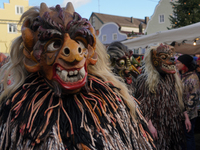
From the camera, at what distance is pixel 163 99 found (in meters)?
2.84

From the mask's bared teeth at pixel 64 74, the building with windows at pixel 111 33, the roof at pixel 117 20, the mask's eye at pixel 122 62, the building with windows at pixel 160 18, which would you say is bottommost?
the mask's bared teeth at pixel 64 74

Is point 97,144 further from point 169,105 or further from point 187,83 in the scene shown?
point 187,83

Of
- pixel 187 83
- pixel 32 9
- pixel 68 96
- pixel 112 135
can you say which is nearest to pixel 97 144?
pixel 112 135

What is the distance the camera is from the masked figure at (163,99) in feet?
9.23

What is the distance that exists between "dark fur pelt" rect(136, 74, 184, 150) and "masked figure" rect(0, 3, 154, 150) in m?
1.59

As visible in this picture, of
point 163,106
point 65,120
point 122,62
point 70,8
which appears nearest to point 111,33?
point 122,62

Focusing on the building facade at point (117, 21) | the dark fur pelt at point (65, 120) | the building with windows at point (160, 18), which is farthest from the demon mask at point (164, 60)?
the building facade at point (117, 21)

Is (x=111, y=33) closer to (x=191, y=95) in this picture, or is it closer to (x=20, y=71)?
(x=191, y=95)

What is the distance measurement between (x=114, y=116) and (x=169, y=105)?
6.05ft

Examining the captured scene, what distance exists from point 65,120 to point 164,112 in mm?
2072

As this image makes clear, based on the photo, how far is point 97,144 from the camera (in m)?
1.14

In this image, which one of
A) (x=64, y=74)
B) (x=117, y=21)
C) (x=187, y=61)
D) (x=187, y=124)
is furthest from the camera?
(x=117, y=21)

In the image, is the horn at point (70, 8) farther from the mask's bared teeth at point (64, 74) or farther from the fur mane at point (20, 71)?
the mask's bared teeth at point (64, 74)

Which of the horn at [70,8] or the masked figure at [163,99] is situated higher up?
the horn at [70,8]
